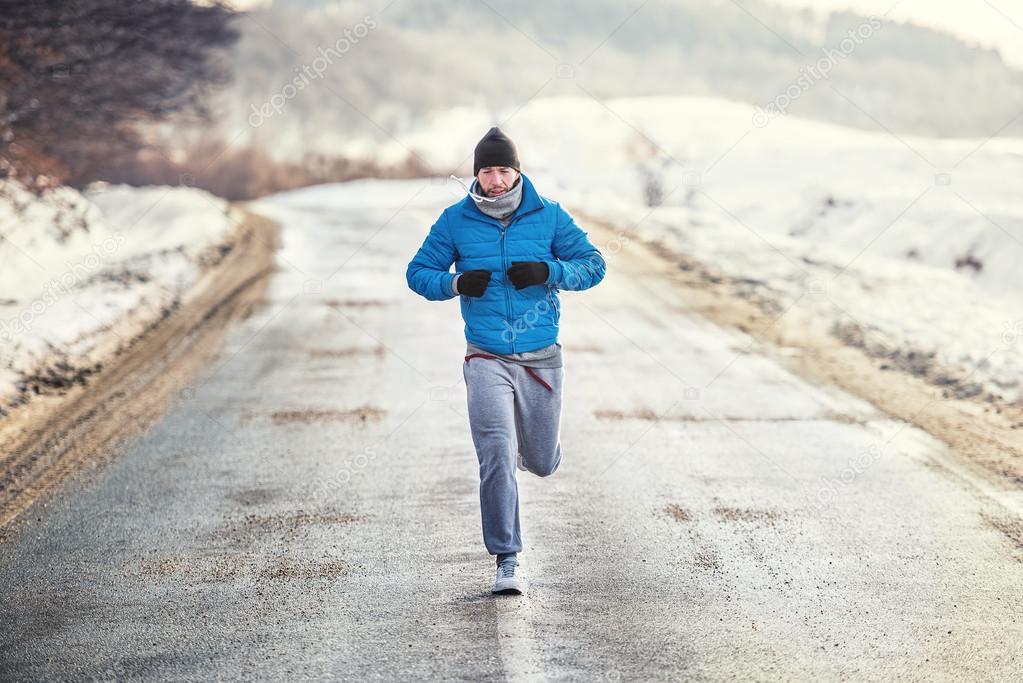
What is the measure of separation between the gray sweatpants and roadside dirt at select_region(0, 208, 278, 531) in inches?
106

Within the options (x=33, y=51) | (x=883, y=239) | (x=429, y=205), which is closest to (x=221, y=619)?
(x=33, y=51)

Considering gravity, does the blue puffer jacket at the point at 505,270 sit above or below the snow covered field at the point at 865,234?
above

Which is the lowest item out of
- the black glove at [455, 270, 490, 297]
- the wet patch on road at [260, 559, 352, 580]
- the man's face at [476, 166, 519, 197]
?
the wet patch on road at [260, 559, 352, 580]

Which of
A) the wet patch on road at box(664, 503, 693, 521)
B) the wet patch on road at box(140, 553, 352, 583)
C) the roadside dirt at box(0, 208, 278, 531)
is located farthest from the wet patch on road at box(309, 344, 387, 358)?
the wet patch on road at box(140, 553, 352, 583)

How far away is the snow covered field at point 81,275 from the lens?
9.82 meters

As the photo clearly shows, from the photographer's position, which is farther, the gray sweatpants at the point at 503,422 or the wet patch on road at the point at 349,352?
the wet patch on road at the point at 349,352

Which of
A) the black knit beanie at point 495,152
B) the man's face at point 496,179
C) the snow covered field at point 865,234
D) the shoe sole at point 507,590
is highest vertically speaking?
the black knit beanie at point 495,152

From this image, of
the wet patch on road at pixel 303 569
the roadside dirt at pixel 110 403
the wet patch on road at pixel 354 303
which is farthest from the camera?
the wet patch on road at pixel 354 303

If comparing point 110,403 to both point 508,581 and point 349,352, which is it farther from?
point 508,581

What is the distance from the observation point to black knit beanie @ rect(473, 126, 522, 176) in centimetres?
476

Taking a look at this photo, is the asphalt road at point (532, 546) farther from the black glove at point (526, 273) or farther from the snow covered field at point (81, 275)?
the snow covered field at point (81, 275)

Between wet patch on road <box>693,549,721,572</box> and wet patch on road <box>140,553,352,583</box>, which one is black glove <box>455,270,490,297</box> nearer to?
wet patch on road <box>140,553,352,583</box>

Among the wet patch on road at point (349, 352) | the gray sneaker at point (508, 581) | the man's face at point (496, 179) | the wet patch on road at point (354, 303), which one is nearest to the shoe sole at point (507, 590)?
the gray sneaker at point (508, 581)

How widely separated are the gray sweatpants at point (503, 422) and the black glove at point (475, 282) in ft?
1.15
